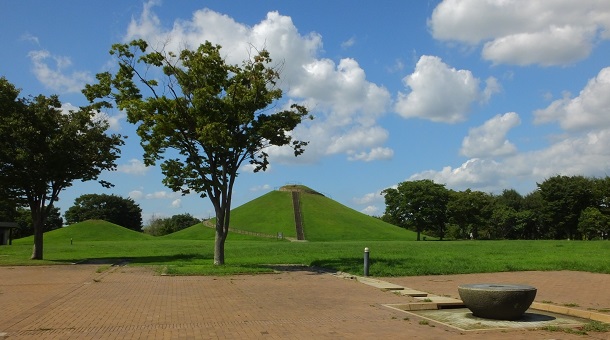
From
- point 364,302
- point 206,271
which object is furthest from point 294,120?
point 364,302

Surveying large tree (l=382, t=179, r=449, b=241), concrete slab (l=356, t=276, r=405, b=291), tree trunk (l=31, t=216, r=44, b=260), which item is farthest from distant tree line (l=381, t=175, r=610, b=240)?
concrete slab (l=356, t=276, r=405, b=291)

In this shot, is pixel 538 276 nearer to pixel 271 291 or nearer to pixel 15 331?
pixel 271 291

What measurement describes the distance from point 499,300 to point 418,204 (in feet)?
268

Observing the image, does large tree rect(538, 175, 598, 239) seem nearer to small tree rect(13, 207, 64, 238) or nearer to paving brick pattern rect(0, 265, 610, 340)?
paving brick pattern rect(0, 265, 610, 340)

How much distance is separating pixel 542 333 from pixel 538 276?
39.5 ft

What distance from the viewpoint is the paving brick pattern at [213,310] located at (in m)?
8.86

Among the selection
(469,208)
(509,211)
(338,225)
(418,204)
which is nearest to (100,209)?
(338,225)

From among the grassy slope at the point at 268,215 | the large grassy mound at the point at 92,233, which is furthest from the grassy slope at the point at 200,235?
the large grassy mound at the point at 92,233

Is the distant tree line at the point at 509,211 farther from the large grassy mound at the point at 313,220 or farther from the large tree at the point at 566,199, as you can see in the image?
the large grassy mound at the point at 313,220

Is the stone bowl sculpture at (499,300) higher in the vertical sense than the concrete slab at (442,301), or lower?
higher

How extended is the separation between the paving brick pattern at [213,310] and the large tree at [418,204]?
71027 millimetres

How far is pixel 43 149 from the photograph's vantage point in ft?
97.5

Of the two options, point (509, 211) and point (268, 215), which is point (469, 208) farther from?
point (268, 215)

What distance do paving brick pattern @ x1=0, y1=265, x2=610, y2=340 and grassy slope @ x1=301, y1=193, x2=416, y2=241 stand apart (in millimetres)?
69728
